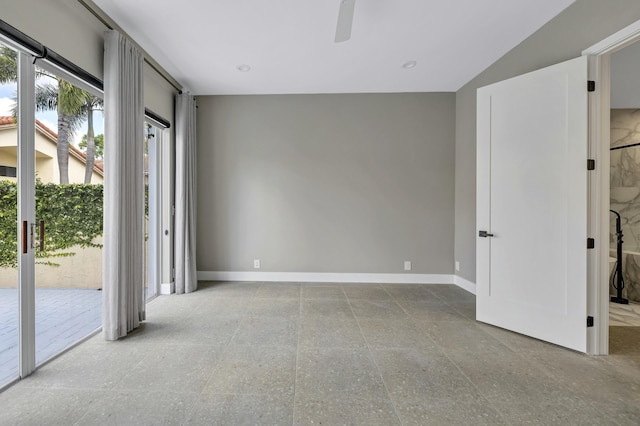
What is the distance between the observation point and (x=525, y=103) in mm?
2371

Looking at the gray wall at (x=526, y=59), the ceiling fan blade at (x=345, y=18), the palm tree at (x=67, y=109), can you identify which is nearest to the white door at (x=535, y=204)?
the gray wall at (x=526, y=59)

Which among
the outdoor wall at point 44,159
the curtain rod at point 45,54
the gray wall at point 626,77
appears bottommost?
the outdoor wall at point 44,159

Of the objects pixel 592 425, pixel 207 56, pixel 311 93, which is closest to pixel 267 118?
pixel 311 93

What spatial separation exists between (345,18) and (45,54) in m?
2.15

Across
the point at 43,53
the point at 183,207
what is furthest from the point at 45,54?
the point at 183,207

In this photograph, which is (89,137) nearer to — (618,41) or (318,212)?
(318,212)

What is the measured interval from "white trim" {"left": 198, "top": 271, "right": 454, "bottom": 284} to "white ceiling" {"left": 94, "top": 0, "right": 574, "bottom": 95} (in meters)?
2.78

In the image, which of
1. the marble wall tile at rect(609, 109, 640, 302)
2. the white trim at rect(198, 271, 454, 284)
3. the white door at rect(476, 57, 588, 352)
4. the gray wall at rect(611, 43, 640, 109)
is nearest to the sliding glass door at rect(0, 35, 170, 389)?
the white trim at rect(198, 271, 454, 284)

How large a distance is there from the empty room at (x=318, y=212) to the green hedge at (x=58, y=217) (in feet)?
0.04

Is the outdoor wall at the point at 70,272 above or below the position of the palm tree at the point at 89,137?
below

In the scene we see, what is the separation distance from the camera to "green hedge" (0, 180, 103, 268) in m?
1.69

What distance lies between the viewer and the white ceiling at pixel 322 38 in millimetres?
2215

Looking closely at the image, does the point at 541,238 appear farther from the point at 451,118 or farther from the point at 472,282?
the point at 451,118

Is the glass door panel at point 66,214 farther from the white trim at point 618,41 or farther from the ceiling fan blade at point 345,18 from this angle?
the white trim at point 618,41
